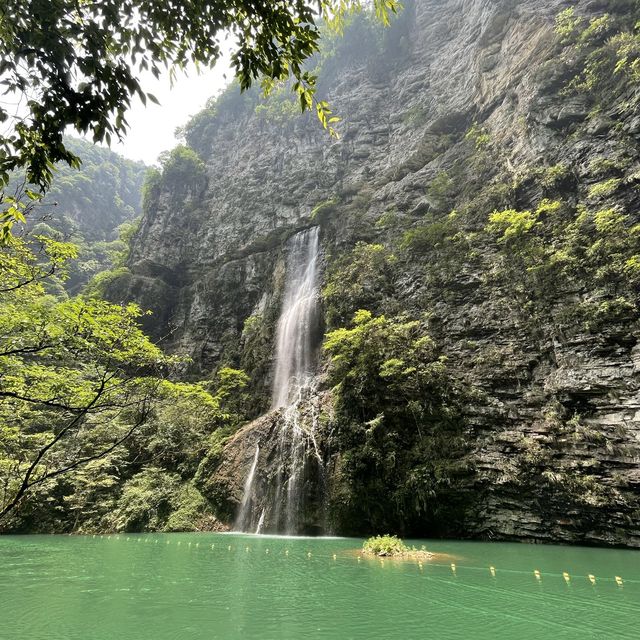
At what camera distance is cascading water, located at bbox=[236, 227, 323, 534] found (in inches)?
555

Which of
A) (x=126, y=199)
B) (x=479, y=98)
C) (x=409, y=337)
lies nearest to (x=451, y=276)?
(x=409, y=337)

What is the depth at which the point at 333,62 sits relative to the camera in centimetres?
3947

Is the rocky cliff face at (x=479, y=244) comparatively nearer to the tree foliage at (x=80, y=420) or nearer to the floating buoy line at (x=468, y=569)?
the tree foliage at (x=80, y=420)

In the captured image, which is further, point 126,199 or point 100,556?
point 126,199

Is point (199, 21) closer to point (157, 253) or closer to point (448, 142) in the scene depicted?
point (448, 142)

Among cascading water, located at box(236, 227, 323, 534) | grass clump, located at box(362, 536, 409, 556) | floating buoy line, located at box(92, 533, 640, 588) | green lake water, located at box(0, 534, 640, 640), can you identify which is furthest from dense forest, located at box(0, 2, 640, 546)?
floating buoy line, located at box(92, 533, 640, 588)

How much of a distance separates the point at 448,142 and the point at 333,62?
2225cm

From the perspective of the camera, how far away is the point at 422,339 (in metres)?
14.5

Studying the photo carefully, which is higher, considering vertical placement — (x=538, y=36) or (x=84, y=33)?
(x=538, y=36)

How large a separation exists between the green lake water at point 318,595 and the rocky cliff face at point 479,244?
2621 millimetres

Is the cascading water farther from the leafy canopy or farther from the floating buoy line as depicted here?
the leafy canopy

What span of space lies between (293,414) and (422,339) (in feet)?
20.4

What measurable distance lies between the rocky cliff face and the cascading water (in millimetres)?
921

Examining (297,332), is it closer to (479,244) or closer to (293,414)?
(293,414)
